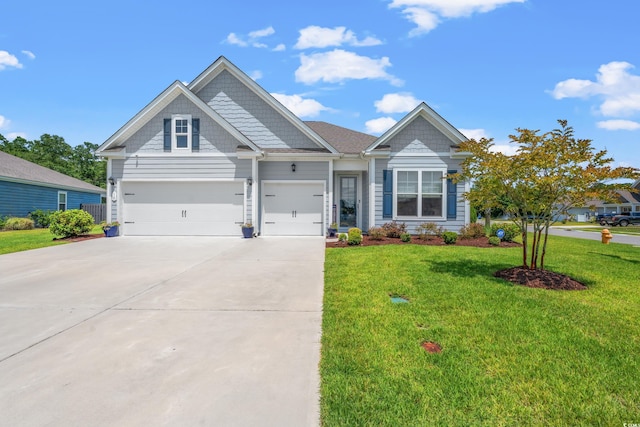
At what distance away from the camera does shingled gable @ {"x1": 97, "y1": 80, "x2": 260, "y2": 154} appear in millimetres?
12602

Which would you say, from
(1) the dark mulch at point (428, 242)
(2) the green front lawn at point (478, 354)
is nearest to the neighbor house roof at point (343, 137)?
(1) the dark mulch at point (428, 242)

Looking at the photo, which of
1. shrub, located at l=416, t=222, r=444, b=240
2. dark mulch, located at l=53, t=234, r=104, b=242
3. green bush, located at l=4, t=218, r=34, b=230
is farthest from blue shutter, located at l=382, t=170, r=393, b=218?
green bush, located at l=4, t=218, r=34, b=230

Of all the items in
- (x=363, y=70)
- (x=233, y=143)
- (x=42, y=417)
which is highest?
(x=363, y=70)

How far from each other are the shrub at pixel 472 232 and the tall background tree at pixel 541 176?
234 inches

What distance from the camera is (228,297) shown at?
5.11m

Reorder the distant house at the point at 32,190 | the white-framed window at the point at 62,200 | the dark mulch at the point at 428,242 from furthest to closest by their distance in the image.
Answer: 1. the white-framed window at the point at 62,200
2. the distant house at the point at 32,190
3. the dark mulch at the point at 428,242

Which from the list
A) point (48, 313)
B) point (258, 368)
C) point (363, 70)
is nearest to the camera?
point (258, 368)

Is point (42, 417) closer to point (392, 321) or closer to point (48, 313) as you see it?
point (48, 313)

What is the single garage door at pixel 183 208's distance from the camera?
13375 millimetres

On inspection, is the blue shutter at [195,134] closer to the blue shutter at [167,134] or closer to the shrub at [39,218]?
the blue shutter at [167,134]

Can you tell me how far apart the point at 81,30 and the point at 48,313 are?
38.6 feet

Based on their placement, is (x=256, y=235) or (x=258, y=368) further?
(x=256, y=235)

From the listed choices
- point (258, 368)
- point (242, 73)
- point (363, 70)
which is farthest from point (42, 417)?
point (363, 70)

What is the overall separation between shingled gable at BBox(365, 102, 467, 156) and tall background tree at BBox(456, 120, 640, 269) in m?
6.50
